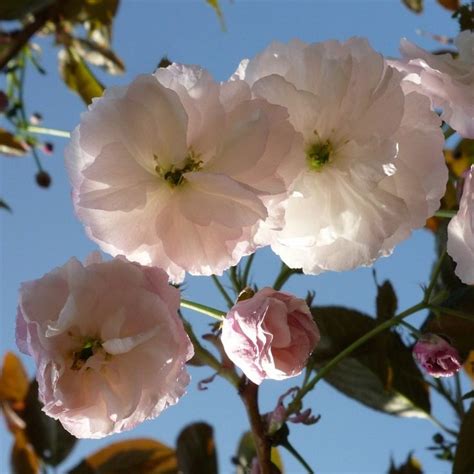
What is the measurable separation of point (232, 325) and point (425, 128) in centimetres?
22

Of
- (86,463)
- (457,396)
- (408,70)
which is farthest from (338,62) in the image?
(86,463)

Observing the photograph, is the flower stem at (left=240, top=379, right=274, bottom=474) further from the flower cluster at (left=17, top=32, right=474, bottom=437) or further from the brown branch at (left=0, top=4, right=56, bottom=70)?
the brown branch at (left=0, top=4, right=56, bottom=70)

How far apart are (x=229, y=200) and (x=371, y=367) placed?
448mm

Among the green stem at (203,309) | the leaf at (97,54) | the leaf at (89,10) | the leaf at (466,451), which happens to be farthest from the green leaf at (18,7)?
the leaf at (466,451)

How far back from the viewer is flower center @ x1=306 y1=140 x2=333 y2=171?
0.65m

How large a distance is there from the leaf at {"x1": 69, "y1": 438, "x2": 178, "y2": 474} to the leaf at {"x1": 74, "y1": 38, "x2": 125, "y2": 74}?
772 millimetres

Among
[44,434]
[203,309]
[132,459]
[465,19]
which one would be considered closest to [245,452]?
[132,459]

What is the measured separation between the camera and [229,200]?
59 cm

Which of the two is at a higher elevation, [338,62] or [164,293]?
[338,62]

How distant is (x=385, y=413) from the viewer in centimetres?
101

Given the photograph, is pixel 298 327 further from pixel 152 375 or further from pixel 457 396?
pixel 457 396

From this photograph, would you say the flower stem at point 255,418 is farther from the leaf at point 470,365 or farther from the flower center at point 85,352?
the leaf at point 470,365

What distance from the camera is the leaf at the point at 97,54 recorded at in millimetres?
1596

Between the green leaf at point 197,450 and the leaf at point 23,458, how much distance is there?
26 centimetres
